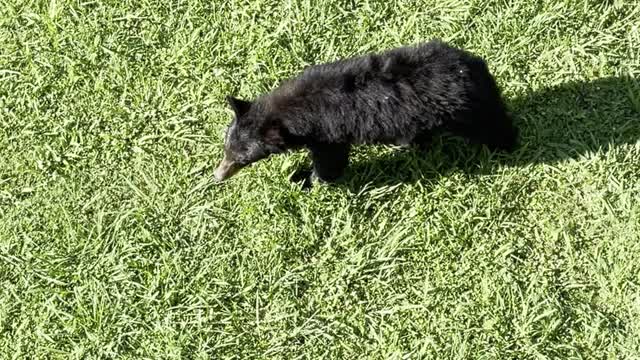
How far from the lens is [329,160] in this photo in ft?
17.0

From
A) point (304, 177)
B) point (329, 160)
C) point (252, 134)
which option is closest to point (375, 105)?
point (329, 160)

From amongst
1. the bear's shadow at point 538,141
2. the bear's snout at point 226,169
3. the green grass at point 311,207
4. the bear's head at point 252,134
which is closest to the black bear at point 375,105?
the bear's head at point 252,134

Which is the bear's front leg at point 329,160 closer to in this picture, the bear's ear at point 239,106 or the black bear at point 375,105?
the black bear at point 375,105

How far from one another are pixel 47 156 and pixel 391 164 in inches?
103

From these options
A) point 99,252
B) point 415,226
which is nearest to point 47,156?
point 99,252

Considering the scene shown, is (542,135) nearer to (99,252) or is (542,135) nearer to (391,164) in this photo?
(391,164)

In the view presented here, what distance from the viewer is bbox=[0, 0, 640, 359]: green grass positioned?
5.16 metres

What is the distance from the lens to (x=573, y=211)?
5.38 meters

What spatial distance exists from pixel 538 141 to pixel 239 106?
219 centimetres

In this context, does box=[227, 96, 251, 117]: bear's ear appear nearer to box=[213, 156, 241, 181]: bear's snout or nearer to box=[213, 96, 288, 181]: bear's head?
box=[213, 96, 288, 181]: bear's head

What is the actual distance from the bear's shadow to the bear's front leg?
0.57 feet

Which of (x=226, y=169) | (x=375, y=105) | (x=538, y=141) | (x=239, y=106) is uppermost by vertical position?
(x=375, y=105)

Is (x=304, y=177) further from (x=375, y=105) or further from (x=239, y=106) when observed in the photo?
(x=375, y=105)

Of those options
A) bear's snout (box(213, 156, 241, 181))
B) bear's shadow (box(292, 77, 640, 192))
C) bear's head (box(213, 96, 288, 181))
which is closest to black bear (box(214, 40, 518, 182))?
bear's head (box(213, 96, 288, 181))
